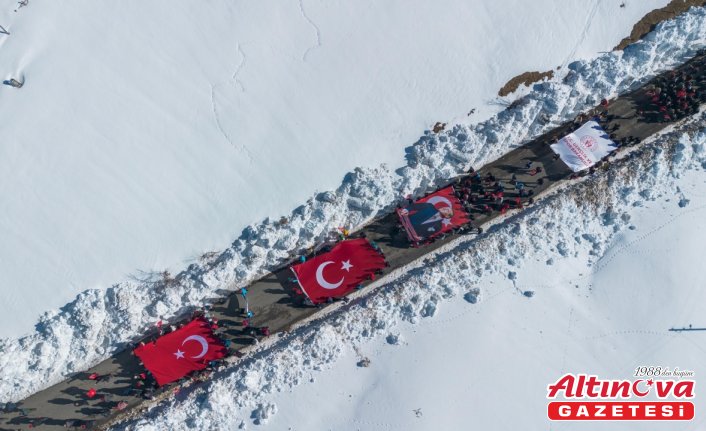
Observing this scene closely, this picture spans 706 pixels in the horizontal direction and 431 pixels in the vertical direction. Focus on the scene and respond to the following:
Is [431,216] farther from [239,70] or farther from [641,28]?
[641,28]

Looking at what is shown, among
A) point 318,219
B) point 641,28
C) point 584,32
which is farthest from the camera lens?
point 641,28

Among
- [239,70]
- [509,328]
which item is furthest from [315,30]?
[509,328]

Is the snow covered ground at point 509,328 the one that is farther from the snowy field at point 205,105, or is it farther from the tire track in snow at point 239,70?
the tire track in snow at point 239,70

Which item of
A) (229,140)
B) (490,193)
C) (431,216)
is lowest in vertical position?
(490,193)

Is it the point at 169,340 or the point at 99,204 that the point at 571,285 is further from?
the point at 99,204

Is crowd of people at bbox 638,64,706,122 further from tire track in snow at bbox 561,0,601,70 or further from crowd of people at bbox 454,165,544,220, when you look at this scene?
crowd of people at bbox 454,165,544,220

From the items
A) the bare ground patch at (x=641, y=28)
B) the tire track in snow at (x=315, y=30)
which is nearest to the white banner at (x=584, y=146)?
the bare ground patch at (x=641, y=28)

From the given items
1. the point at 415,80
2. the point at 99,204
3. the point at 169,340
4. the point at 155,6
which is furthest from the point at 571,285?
the point at 155,6
